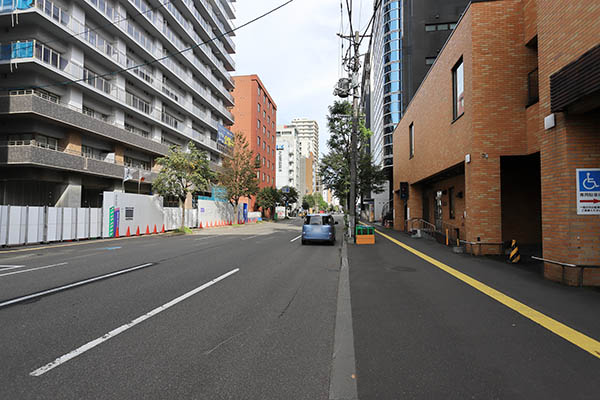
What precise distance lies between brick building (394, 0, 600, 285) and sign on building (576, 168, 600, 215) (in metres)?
0.10

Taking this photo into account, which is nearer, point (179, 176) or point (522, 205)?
point (522, 205)

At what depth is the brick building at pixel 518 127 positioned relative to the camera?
6203 mm

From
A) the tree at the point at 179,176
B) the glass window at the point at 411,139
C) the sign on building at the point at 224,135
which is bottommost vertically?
the tree at the point at 179,176

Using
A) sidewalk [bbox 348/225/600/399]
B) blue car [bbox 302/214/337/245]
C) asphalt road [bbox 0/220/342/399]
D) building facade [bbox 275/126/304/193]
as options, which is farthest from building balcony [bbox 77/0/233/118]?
building facade [bbox 275/126/304/193]

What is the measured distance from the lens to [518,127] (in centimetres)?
970

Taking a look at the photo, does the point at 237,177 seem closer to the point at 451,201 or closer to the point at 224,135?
the point at 224,135

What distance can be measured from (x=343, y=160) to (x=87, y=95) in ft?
72.8

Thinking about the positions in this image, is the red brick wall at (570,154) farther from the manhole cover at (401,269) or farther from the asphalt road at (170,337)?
the asphalt road at (170,337)

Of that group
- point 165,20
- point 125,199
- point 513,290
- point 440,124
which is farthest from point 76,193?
point 513,290

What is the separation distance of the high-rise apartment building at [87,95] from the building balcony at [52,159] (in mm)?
62

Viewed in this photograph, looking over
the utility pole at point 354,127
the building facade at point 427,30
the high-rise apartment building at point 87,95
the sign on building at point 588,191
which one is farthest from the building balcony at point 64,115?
the building facade at point 427,30

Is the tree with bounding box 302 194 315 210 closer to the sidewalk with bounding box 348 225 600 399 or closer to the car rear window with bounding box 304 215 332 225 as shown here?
the car rear window with bounding box 304 215 332 225

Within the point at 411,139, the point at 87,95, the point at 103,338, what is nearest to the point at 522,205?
the point at 411,139

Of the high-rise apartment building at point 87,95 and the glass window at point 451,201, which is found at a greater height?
the high-rise apartment building at point 87,95
